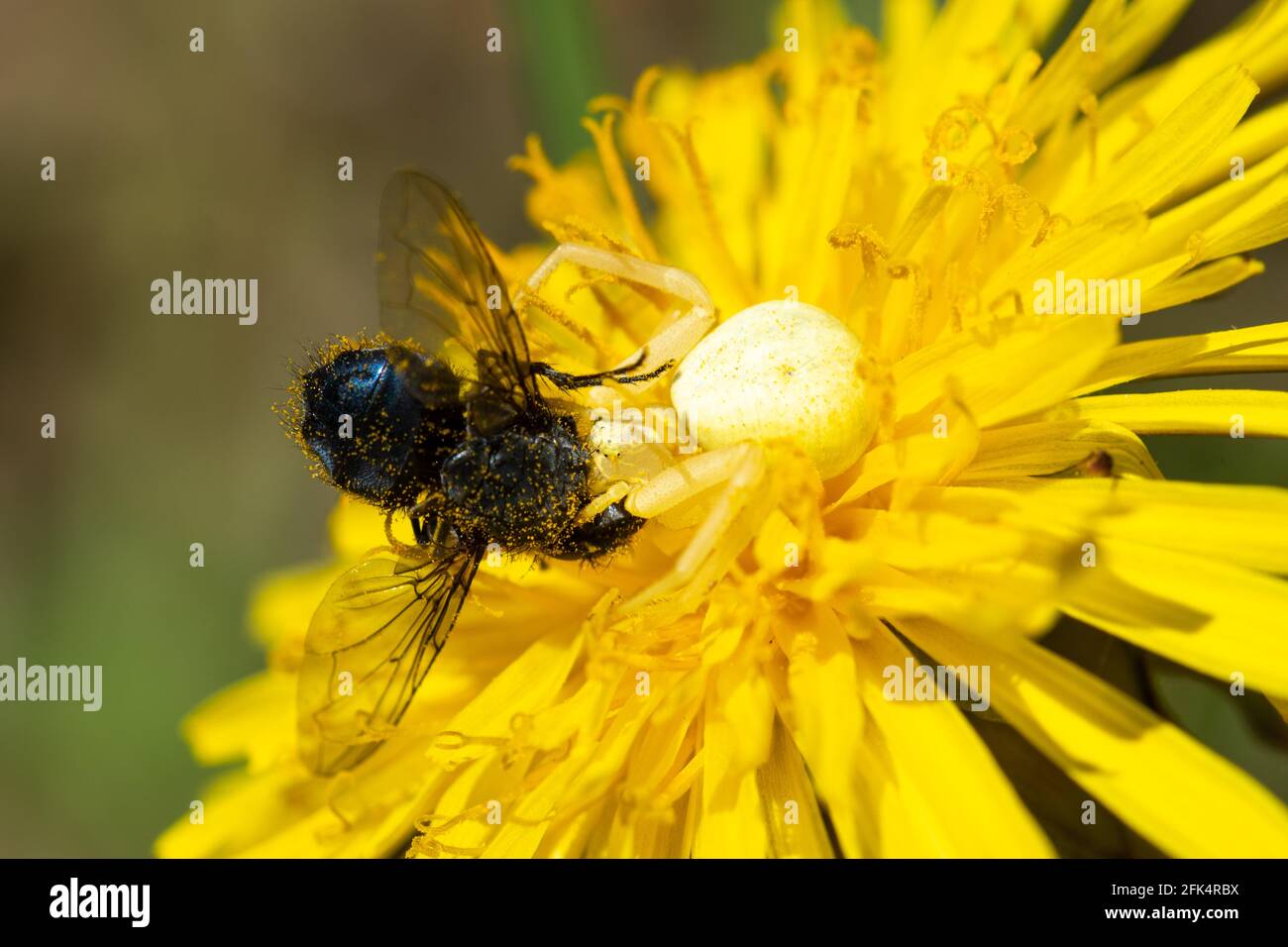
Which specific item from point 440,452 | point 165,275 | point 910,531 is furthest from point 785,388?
point 165,275

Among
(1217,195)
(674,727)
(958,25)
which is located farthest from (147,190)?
(1217,195)

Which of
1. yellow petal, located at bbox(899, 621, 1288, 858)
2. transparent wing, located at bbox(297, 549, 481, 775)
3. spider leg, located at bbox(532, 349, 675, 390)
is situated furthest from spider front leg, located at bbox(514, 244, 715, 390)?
yellow petal, located at bbox(899, 621, 1288, 858)

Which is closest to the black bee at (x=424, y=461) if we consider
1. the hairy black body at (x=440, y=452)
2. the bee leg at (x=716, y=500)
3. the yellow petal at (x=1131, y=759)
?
the hairy black body at (x=440, y=452)

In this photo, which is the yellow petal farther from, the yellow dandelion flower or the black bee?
the black bee

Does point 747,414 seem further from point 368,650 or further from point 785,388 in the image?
point 368,650

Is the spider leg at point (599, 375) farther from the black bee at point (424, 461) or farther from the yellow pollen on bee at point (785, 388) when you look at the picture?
the yellow pollen on bee at point (785, 388)
